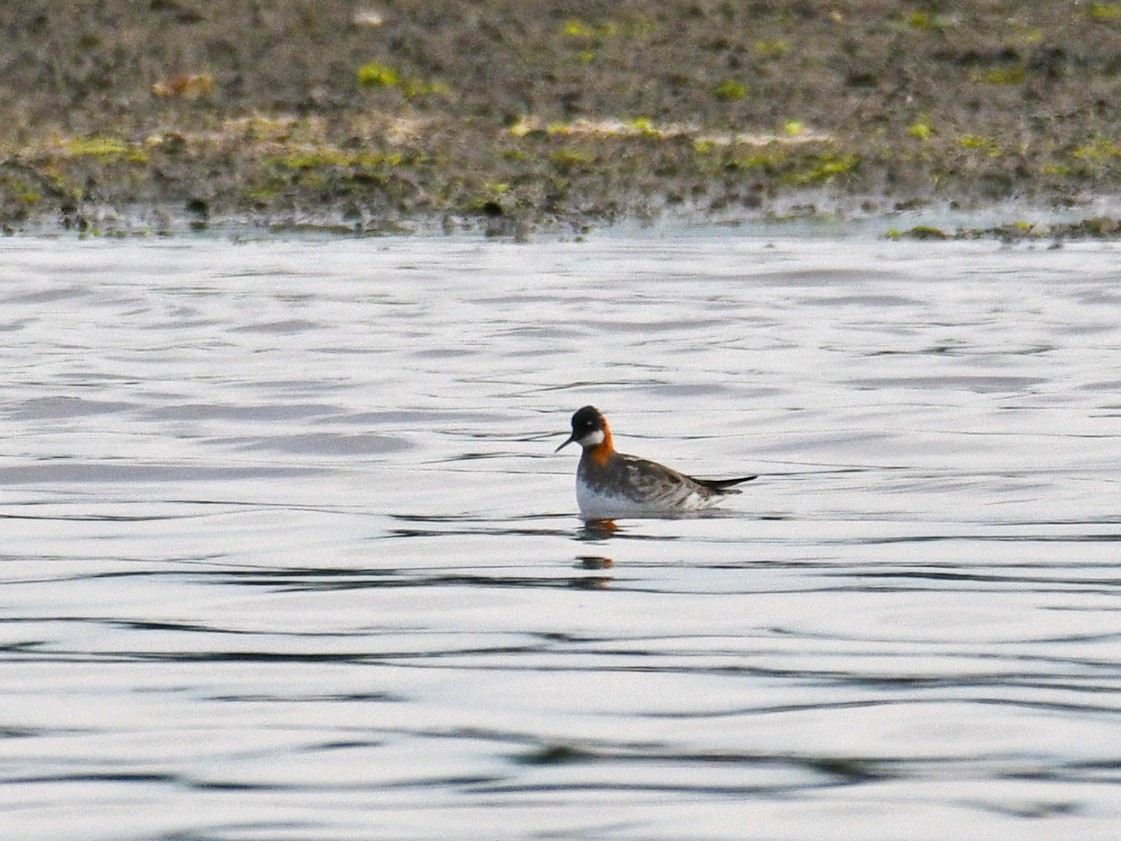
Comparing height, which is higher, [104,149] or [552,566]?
[104,149]

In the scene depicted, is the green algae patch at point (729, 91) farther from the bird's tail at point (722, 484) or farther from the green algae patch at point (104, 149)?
the bird's tail at point (722, 484)

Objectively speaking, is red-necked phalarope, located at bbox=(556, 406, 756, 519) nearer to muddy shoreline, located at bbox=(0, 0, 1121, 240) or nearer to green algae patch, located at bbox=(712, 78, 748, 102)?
muddy shoreline, located at bbox=(0, 0, 1121, 240)

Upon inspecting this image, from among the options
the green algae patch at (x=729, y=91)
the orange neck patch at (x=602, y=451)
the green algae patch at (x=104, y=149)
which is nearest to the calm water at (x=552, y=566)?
the orange neck patch at (x=602, y=451)

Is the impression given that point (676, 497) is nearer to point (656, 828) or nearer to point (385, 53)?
point (656, 828)

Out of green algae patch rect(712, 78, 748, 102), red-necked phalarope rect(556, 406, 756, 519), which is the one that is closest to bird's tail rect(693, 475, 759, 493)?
red-necked phalarope rect(556, 406, 756, 519)

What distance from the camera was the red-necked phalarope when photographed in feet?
35.4

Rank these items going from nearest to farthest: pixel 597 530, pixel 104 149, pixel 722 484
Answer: pixel 597 530, pixel 722 484, pixel 104 149

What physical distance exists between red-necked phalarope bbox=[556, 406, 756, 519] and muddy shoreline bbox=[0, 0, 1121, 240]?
11372mm

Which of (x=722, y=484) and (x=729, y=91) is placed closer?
(x=722, y=484)

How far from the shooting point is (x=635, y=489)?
35.4 ft

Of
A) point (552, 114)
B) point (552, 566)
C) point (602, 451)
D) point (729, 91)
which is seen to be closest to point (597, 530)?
point (602, 451)

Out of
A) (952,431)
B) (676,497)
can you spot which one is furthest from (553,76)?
(676,497)

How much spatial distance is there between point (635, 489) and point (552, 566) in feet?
4.33

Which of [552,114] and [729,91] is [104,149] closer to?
[552,114]
